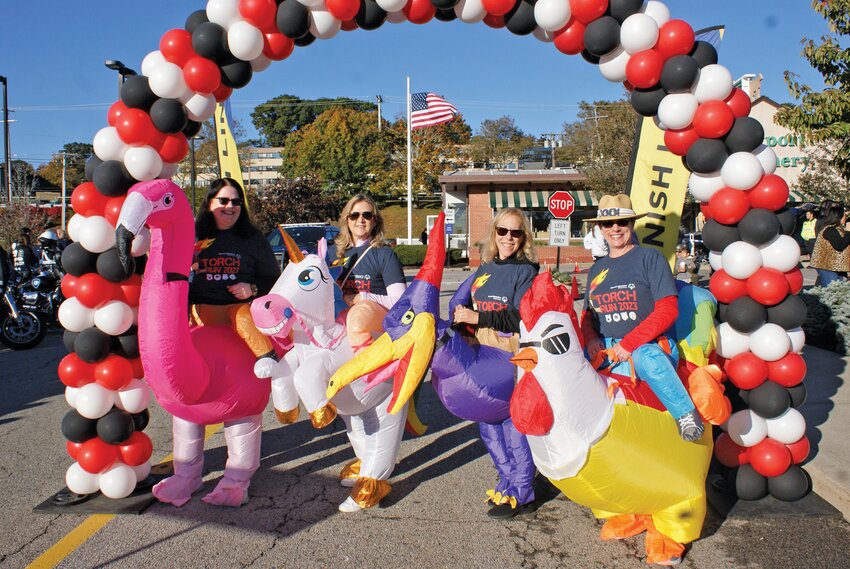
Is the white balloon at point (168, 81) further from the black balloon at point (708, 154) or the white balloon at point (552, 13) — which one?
the black balloon at point (708, 154)

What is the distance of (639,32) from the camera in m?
3.79

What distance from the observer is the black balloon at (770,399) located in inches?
157

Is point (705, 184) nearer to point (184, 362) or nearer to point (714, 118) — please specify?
point (714, 118)

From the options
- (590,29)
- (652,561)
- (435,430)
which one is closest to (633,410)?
(652,561)

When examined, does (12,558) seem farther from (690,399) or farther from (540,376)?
(690,399)

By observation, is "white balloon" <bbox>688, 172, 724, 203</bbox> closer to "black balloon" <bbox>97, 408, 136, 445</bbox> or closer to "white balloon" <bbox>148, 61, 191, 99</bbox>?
"white balloon" <bbox>148, 61, 191, 99</bbox>

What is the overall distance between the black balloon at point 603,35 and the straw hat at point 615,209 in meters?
0.96

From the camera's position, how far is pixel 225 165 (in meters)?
10.5

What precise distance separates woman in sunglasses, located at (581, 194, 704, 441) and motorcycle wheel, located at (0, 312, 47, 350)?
9.64m

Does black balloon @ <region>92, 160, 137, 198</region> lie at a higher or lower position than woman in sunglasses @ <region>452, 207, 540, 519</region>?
higher

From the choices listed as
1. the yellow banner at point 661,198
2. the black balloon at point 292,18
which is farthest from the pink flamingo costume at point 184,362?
the yellow banner at point 661,198

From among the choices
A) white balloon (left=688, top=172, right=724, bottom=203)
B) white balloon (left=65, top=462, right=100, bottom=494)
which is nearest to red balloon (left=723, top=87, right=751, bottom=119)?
white balloon (left=688, top=172, right=724, bottom=203)

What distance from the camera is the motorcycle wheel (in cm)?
996

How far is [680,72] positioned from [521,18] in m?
1.08
